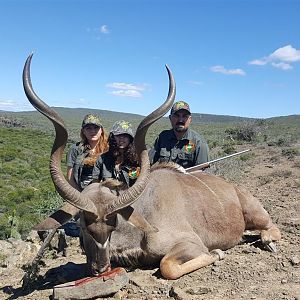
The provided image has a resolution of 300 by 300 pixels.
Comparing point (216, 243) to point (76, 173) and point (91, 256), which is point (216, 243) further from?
point (76, 173)

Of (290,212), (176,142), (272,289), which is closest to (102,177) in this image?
(176,142)

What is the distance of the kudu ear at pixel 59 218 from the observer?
5262 millimetres

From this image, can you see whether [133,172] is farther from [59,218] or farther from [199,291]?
[199,291]

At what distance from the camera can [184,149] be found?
8609 millimetres

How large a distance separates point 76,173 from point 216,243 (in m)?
2.83

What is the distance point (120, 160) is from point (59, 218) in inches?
78.5

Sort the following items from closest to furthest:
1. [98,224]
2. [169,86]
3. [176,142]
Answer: [98,224] < [169,86] < [176,142]

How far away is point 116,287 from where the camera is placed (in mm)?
5230

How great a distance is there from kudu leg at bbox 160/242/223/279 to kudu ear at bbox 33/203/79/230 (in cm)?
127

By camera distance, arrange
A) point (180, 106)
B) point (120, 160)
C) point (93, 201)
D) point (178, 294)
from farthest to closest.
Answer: point (180, 106) → point (120, 160) → point (93, 201) → point (178, 294)

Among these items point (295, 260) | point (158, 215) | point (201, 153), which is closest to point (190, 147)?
point (201, 153)

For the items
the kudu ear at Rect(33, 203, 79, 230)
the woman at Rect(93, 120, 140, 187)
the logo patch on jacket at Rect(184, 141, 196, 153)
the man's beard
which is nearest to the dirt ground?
the kudu ear at Rect(33, 203, 79, 230)

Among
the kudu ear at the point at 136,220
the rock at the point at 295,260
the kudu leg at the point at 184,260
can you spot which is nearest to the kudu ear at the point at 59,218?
the kudu ear at the point at 136,220

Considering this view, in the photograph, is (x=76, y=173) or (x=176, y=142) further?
(x=176, y=142)
